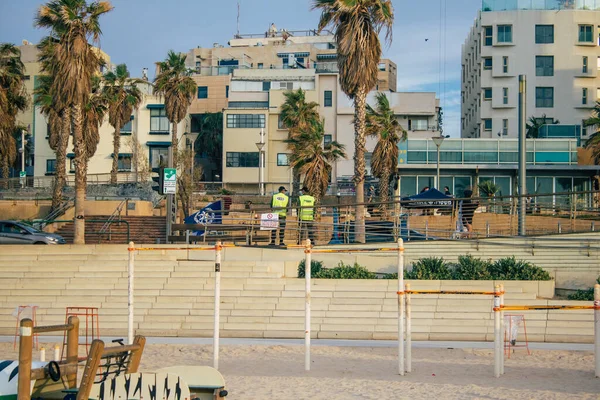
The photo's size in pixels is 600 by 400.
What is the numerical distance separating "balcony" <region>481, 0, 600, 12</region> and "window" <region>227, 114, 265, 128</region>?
1921cm

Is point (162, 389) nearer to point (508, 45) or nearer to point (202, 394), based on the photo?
point (202, 394)

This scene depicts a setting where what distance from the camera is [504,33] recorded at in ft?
218

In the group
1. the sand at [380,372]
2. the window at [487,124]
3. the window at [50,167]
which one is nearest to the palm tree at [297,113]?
the window at [487,124]

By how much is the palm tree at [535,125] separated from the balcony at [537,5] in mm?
8390

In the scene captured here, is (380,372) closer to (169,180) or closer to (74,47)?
(169,180)

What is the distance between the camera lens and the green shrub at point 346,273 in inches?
916

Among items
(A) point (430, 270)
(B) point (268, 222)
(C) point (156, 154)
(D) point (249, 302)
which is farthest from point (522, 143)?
(C) point (156, 154)

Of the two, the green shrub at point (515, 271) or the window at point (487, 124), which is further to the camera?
the window at point (487, 124)

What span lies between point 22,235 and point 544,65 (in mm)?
46019

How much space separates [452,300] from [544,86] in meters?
49.7

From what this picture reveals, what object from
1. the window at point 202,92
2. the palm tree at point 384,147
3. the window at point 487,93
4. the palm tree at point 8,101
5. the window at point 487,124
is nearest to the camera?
the palm tree at point 384,147

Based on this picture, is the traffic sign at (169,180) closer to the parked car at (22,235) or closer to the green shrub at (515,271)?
the parked car at (22,235)

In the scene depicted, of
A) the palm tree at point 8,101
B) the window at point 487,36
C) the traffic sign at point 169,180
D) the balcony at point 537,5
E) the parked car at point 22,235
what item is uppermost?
the balcony at point 537,5

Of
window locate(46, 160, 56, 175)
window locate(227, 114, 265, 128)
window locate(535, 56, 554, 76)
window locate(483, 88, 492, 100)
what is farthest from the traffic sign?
window locate(535, 56, 554, 76)
